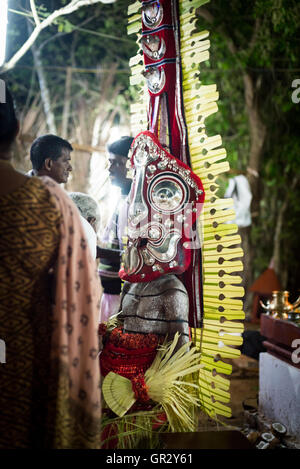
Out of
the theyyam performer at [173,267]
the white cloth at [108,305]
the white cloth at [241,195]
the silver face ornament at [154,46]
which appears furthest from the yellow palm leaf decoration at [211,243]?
the white cloth at [241,195]

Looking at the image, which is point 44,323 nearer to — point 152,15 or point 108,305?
point 108,305

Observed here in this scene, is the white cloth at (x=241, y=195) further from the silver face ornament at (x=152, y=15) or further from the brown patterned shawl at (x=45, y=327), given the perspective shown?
the brown patterned shawl at (x=45, y=327)

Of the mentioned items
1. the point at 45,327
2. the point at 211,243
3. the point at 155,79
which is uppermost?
the point at 155,79

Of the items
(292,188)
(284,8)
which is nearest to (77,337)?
(284,8)

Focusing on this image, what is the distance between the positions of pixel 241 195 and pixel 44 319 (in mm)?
5054

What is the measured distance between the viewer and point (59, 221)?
1552 millimetres

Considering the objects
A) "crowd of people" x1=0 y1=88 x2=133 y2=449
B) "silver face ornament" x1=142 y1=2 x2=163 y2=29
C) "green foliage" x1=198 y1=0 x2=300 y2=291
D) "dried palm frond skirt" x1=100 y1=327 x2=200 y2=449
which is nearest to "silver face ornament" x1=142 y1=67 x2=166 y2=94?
"silver face ornament" x1=142 y1=2 x2=163 y2=29

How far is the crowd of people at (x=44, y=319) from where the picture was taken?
4.96 feet

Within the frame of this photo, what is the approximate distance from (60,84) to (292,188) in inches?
217

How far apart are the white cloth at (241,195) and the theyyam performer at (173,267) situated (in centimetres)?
396

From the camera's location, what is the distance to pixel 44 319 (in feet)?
5.26

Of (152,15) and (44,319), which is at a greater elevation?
(152,15)

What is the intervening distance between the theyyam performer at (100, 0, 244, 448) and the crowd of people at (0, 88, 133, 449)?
50cm

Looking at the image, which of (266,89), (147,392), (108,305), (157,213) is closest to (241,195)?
(266,89)
